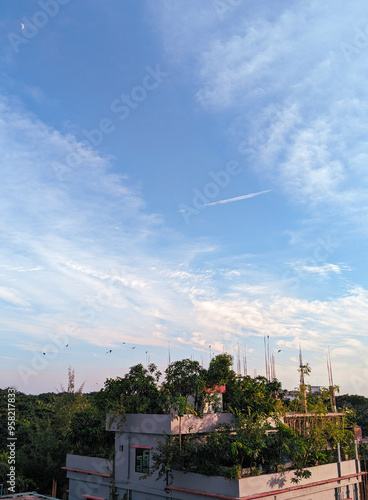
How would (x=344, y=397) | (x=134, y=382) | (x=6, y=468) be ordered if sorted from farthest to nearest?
(x=344, y=397), (x=6, y=468), (x=134, y=382)

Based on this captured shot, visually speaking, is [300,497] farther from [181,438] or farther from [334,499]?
[181,438]

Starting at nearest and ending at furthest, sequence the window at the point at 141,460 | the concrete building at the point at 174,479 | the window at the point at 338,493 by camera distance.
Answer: the concrete building at the point at 174,479, the window at the point at 141,460, the window at the point at 338,493

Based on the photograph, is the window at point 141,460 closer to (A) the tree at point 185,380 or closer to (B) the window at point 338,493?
(A) the tree at point 185,380

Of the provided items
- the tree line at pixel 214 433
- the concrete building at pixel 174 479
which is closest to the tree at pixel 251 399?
the tree line at pixel 214 433

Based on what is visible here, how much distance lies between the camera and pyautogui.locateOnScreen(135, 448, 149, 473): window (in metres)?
20.0

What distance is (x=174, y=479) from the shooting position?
18.5m

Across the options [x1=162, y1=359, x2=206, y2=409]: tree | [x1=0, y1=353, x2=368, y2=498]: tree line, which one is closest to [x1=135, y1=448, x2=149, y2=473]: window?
[x1=0, y1=353, x2=368, y2=498]: tree line

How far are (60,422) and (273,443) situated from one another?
78.6ft

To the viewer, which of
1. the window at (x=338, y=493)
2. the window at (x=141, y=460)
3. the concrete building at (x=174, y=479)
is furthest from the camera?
the window at (x=338, y=493)

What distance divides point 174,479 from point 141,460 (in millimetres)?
2382

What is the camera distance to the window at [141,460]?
65.7 feet

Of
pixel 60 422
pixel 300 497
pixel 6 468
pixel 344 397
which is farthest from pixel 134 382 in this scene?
pixel 344 397

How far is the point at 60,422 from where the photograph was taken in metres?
37.0

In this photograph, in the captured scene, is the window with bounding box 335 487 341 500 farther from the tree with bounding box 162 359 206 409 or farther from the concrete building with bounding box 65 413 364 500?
the tree with bounding box 162 359 206 409
